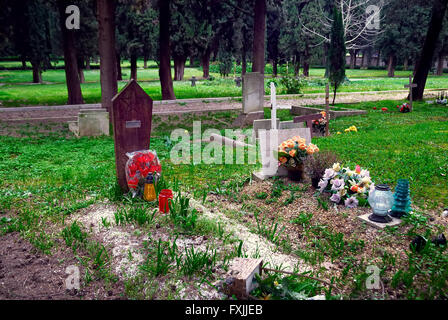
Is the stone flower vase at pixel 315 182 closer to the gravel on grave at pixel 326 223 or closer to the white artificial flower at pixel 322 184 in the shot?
the gravel on grave at pixel 326 223

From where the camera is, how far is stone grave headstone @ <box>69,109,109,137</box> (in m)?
11.4

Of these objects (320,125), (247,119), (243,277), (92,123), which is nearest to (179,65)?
(247,119)

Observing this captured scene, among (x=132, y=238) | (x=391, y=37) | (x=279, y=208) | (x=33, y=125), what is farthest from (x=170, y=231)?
(x=391, y=37)

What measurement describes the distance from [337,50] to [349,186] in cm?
1403

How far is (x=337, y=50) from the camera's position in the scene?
17.7m

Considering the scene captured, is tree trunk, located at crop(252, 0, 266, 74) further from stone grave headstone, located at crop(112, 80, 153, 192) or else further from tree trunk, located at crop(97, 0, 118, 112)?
stone grave headstone, located at crop(112, 80, 153, 192)

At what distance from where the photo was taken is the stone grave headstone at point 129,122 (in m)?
5.60

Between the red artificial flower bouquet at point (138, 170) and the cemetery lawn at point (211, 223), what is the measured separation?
25cm

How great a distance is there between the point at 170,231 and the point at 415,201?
11.4 ft

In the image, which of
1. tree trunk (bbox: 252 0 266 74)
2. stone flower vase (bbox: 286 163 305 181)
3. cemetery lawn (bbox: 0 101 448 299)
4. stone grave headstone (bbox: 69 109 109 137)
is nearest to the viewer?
cemetery lawn (bbox: 0 101 448 299)

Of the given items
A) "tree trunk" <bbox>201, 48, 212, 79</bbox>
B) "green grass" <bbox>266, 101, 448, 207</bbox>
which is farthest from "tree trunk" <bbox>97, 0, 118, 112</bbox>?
"tree trunk" <bbox>201, 48, 212, 79</bbox>

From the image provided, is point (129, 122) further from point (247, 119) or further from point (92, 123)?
point (247, 119)

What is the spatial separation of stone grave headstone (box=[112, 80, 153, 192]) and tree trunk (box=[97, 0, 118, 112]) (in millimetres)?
7842
